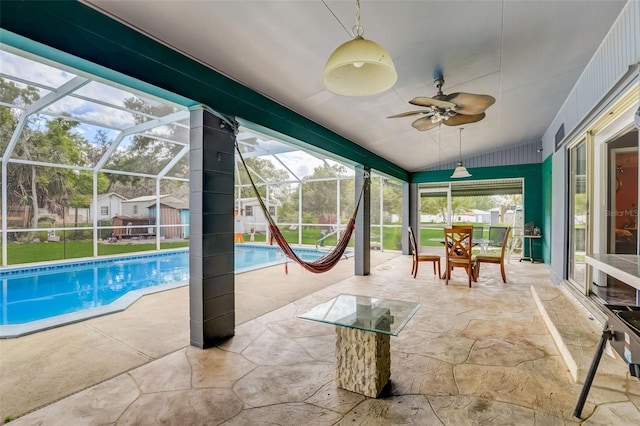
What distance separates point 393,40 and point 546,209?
6049mm

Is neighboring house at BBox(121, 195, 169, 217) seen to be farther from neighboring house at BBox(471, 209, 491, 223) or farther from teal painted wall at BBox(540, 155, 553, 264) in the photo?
teal painted wall at BBox(540, 155, 553, 264)

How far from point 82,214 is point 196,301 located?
21.8 feet

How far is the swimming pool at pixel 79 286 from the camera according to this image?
3481 millimetres

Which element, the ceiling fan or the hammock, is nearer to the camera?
the ceiling fan

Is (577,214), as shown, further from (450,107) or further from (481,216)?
(481,216)

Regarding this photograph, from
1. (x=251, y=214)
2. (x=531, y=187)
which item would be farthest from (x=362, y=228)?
(x=251, y=214)

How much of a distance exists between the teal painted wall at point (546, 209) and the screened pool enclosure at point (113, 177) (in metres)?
3.40

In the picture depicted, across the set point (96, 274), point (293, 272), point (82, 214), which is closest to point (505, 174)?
point (293, 272)

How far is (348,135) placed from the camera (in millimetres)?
4629

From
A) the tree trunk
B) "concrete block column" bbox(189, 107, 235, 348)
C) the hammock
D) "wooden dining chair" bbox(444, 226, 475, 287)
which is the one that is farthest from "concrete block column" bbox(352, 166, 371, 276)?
the tree trunk

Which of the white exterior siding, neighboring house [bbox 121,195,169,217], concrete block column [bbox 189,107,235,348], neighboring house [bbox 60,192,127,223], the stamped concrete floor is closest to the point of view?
the stamped concrete floor

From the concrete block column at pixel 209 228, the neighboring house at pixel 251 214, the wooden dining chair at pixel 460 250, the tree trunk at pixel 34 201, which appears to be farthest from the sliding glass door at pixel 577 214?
the tree trunk at pixel 34 201

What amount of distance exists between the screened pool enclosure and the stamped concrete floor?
2168 mm

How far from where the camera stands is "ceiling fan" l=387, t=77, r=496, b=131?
255cm
